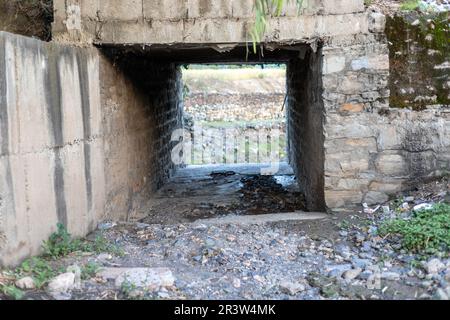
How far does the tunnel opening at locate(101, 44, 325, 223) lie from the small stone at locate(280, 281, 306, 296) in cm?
207

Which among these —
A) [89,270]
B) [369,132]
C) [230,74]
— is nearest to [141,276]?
[89,270]

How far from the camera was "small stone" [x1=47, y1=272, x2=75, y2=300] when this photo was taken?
3.15 meters

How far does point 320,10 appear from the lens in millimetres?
5113

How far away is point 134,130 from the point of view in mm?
6379

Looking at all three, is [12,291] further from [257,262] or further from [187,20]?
[187,20]

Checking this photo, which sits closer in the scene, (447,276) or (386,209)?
(447,276)

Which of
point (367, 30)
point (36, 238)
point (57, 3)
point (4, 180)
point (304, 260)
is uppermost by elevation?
point (57, 3)

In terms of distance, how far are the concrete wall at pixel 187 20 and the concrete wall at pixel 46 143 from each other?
0.37m

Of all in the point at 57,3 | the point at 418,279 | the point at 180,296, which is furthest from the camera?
the point at 57,3

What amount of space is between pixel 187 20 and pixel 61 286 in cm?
297

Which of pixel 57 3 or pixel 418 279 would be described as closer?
pixel 418 279

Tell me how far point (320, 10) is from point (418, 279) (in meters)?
2.85
